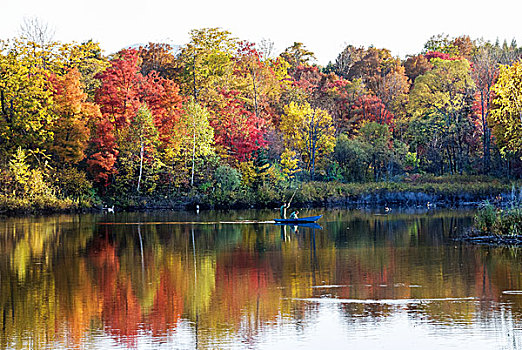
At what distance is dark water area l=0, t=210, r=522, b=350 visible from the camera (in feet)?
42.7

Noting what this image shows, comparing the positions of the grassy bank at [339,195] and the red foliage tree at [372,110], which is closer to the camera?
the grassy bank at [339,195]

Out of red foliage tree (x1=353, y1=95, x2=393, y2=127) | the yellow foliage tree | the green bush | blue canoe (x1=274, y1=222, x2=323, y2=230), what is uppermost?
red foliage tree (x1=353, y1=95, x2=393, y2=127)

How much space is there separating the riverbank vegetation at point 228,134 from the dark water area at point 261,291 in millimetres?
19835

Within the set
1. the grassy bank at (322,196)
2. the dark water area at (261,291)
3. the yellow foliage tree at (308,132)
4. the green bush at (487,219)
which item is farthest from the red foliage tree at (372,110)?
the green bush at (487,219)

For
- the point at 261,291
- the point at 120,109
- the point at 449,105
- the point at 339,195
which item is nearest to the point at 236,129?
the point at 120,109

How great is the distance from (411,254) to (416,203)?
2832 cm

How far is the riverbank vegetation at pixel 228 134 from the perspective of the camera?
5122cm

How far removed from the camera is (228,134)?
56.0 metres

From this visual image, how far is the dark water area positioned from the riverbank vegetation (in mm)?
19835

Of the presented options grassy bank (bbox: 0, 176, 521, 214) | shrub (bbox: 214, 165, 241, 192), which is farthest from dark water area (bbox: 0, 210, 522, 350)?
shrub (bbox: 214, 165, 241, 192)

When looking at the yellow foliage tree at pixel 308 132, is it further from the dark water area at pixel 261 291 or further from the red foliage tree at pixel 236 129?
the dark water area at pixel 261 291

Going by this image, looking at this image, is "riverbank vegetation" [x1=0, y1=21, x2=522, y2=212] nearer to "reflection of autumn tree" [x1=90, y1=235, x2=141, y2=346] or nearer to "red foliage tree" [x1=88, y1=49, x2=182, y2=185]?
"red foliage tree" [x1=88, y1=49, x2=182, y2=185]

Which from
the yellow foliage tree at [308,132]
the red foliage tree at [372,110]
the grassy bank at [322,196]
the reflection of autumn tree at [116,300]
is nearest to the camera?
the reflection of autumn tree at [116,300]

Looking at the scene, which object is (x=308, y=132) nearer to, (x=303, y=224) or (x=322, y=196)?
(x=322, y=196)
